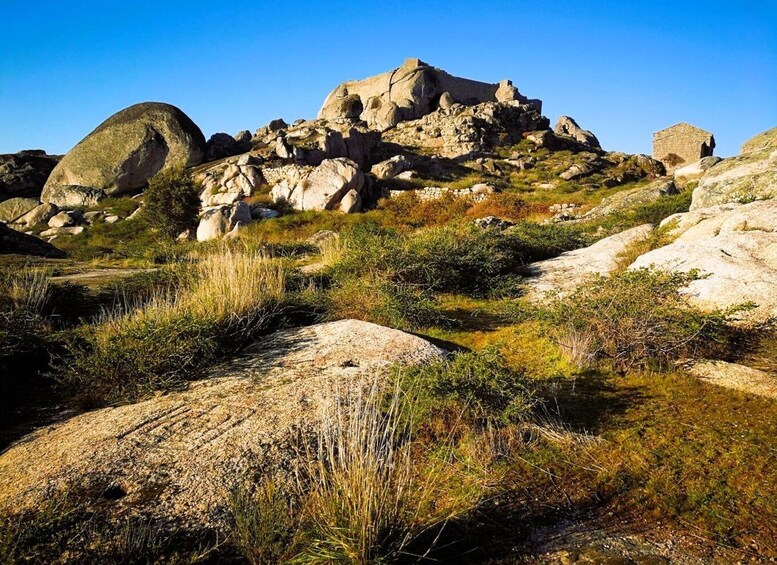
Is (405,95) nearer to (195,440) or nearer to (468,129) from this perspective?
(468,129)

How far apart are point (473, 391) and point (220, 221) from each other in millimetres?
20308

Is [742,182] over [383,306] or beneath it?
over

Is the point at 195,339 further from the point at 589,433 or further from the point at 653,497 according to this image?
the point at 653,497

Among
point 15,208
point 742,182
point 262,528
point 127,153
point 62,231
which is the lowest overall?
point 262,528

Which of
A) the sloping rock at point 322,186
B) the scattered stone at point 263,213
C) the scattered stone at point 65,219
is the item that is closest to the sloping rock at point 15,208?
the scattered stone at point 65,219

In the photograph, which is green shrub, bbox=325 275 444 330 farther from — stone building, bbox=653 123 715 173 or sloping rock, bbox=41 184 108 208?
stone building, bbox=653 123 715 173

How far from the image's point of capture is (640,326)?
5078 millimetres

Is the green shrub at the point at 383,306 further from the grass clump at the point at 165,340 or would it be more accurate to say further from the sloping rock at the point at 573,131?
the sloping rock at the point at 573,131

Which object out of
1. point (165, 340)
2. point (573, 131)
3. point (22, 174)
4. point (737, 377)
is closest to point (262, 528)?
point (165, 340)

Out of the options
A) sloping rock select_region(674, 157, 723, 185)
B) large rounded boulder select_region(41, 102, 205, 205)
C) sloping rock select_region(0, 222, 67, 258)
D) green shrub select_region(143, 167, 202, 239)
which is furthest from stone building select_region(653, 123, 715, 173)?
sloping rock select_region(0, 222, 67, 258)

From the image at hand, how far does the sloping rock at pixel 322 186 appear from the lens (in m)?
24.8

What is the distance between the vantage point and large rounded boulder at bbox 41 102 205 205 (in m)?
32.3

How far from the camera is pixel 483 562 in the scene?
2535 mm

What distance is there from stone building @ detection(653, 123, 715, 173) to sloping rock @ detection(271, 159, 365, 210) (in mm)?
27787
